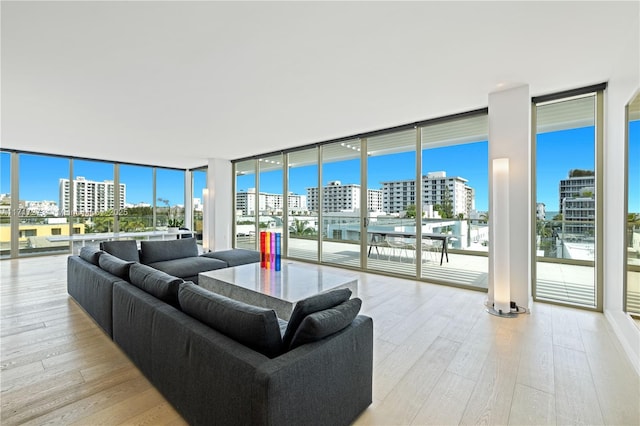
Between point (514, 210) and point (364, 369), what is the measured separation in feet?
9.63

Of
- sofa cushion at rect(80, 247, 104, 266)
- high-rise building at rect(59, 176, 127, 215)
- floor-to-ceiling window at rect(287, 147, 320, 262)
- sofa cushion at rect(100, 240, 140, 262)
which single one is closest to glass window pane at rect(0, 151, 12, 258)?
high-rise building at rect(59, 176, 127, 215)

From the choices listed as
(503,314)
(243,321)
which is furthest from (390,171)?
(243,321)

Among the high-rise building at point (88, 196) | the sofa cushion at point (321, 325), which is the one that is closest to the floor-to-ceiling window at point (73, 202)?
the high-rise building at point (88, 196)

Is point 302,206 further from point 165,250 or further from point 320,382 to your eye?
point 320,382

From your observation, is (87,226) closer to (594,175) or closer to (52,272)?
(52,272)

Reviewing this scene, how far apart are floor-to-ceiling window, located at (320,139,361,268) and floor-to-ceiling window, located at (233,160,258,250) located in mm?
2299

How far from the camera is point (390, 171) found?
17.8 feet

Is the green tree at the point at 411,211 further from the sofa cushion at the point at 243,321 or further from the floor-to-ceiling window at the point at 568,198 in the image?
the sofa cushion at the point at 243,321

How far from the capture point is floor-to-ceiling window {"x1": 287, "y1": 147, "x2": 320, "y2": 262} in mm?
6617

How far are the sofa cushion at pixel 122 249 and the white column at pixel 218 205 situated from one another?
151 inches

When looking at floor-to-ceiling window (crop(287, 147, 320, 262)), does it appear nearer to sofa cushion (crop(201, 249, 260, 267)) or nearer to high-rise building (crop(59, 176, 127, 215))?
sofa cushion (crop(201, 249, 260, 267))

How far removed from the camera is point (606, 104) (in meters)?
3.34

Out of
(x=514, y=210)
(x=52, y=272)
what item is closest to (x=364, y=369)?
(x=514, y=210)

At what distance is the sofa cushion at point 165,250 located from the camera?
4430mm
